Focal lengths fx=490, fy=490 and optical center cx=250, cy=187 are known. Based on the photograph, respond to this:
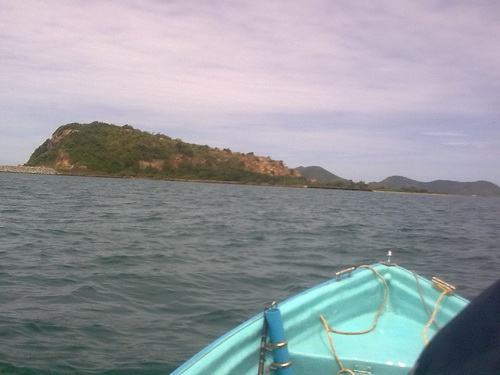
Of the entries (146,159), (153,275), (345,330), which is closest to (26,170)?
(146,159)

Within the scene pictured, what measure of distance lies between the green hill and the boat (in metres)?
102

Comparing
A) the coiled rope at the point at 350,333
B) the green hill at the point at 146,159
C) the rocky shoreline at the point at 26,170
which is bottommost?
the coiled rope at the point at 350,333

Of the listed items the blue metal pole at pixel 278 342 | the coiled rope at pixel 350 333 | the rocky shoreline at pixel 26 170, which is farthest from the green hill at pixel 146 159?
the blue metal pole at pixel 278 342

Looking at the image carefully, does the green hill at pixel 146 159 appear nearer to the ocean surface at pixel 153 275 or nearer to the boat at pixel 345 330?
the ocean surface at pixel 153 275

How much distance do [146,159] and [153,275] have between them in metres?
108

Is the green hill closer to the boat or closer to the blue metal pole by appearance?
the boat

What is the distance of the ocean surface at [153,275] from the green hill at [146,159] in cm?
9175

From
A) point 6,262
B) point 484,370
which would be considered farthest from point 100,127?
point 484,370

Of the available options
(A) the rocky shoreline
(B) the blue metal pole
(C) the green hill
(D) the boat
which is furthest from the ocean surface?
(C) the green hill

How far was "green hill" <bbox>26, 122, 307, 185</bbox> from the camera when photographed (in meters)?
107

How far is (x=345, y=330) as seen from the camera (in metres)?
3.89

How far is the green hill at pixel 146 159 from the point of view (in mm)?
107250

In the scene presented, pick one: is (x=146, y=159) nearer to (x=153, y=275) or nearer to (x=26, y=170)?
(x=26, y=170)

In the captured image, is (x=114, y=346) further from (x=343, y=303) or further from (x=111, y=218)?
(x=111, y=218)
